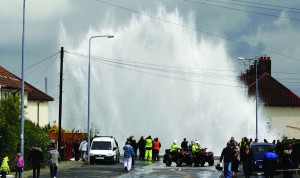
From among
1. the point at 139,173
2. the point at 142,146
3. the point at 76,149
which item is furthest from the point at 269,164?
the point at 142,146

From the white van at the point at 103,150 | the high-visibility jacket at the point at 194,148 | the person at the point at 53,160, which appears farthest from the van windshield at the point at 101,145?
the person at the point at 53,160

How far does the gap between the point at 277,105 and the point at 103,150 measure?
50.8 m

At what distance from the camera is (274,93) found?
97312 mm

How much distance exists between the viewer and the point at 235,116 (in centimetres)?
7538

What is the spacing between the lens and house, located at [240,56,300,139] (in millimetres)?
94625

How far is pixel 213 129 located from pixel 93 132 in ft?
41.3

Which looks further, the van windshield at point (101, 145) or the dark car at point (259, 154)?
the van windshield at point (101, 145)

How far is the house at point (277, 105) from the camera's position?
9462 cm

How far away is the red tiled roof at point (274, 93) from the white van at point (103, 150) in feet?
161

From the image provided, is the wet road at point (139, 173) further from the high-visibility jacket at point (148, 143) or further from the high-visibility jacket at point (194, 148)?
the high-visibility jacket at point (148, 143)

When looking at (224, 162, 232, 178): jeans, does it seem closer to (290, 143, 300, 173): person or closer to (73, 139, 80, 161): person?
(290, 143, 300, 173): person

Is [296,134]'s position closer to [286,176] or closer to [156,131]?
[156,131]

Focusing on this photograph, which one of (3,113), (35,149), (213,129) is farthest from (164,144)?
(35,149)

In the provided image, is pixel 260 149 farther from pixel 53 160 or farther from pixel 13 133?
pixel 13 133
